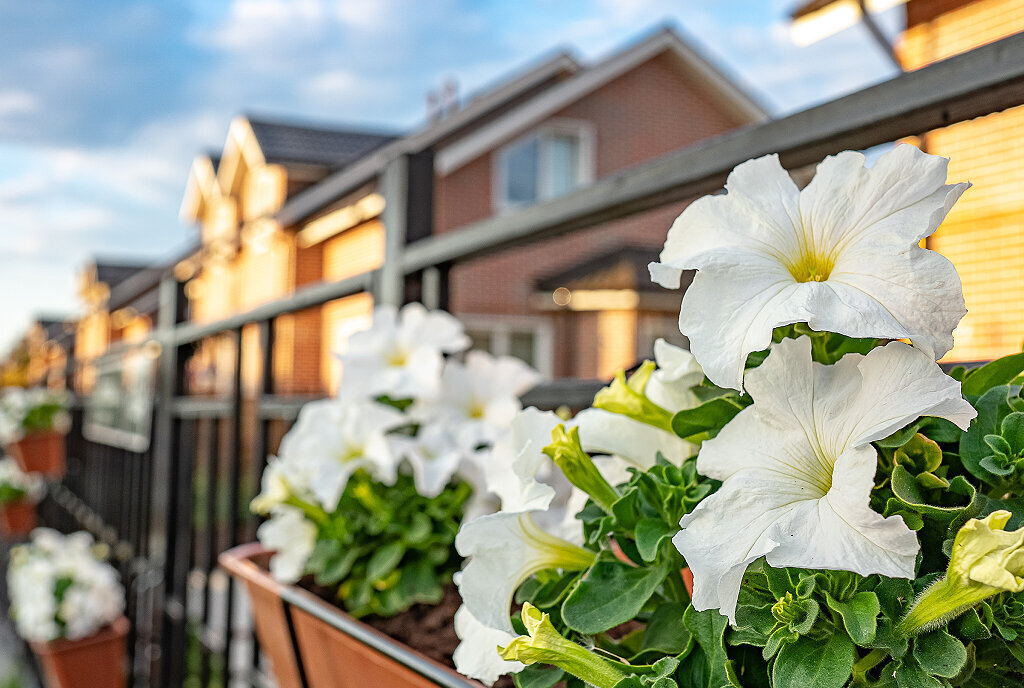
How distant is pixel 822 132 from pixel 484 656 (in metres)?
0.39

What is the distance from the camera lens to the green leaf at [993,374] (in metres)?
0.37

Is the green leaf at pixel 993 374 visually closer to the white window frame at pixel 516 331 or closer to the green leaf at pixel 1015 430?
the green leaf at pixel 1015 430

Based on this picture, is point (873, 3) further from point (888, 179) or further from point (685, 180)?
point (888, 179)

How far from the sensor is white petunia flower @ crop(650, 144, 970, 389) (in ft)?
1.01

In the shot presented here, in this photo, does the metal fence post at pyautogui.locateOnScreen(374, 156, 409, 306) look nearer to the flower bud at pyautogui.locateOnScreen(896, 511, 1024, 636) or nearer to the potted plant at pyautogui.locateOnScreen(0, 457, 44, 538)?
the flower bud at pyautogui.locateOnScreen(896, 511, 1024, 636)

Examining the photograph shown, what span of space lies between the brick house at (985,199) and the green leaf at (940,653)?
4275 millimetres

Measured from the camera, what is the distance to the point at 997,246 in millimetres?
4379

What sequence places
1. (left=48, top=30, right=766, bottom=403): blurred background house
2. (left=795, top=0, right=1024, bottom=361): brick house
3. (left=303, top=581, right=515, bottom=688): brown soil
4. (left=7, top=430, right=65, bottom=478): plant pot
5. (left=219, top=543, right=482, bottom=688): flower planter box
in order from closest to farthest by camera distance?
(left=219, top=543, right=482, bottom=688): flower planter box, (left=303, top=581, right=515, bottom=688): brown soil, (left=795, top=0, right=1024, bottom=361): brick house, (left=7, top=430, right=65, bottom=478): plant pot, (left=48, top=30, right=766, bottom=403): blurred background house

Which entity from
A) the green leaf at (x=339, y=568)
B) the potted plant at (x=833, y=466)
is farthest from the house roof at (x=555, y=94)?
the potted plant at (x=833, y=466)

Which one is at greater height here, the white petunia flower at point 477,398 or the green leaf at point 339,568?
the white petunia flower at point 477,398

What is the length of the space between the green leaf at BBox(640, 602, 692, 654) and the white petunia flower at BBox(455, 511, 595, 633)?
0.22 ft

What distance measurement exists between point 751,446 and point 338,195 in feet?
3.34

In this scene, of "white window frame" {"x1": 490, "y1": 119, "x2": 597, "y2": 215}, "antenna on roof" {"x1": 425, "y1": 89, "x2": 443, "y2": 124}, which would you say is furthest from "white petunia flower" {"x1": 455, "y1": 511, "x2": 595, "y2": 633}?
"antenna on roof" {"x1": 425, "y1": 89, "x2": 443, "y2": 124}

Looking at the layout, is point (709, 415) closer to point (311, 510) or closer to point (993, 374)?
point (993, 374)
